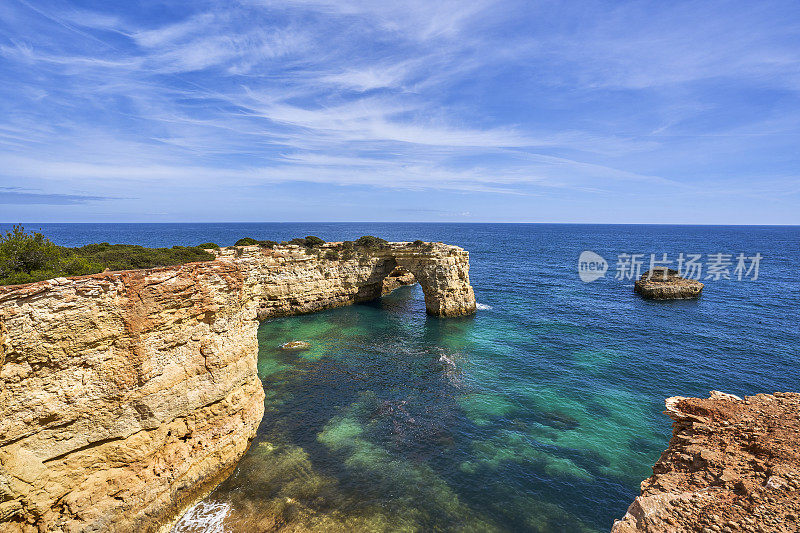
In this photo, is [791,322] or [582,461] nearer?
[582,461]

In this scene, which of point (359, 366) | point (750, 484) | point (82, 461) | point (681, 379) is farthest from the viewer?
point (359, 366)

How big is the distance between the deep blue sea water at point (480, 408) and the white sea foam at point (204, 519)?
0.17 ft

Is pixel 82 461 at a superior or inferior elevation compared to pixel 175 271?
inferior

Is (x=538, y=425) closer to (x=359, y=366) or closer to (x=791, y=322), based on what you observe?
(x=359, y=366)

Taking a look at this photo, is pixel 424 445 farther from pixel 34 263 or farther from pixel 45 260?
pixel 34 263

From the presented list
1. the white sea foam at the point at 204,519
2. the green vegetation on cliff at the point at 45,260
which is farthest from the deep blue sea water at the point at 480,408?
the green vegetation on cliff at the point at 45,260

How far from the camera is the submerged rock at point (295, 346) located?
28.9 m

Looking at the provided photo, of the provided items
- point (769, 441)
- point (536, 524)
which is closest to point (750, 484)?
point (769, 441)

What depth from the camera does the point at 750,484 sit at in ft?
26.0

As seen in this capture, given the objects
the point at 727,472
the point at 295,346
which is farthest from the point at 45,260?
the point at 727,472

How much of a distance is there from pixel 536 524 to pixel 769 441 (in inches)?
311

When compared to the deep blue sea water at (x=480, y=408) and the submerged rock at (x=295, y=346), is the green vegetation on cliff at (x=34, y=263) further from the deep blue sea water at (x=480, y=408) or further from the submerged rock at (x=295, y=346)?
the submerged rock at (x=295, y=346)

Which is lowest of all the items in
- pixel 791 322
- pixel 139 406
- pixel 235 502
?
pixel 235 502

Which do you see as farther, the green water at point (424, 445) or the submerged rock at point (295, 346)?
the submerged rock at point (295, 346)
